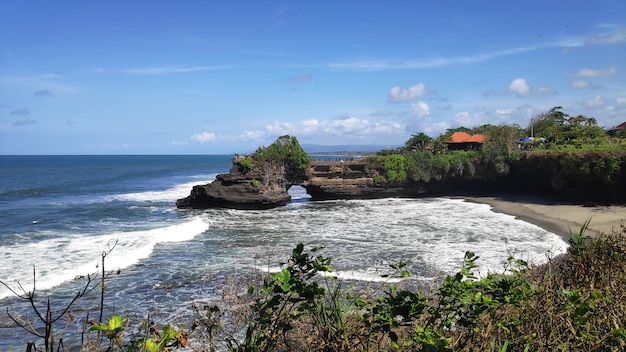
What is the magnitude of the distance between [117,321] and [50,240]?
1972cm

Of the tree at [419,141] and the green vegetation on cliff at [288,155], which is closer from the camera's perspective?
the green vegetation on cliff at [288,155]

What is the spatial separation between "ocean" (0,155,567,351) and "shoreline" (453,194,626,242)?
4.18 ft

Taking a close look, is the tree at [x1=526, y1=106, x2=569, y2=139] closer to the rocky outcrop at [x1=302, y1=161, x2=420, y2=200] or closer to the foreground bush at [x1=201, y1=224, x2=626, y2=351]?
the rocky outcrop at [x1=302, y1=161, x2=420, y2=200]

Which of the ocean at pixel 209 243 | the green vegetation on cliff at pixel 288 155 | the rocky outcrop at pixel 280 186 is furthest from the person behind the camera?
the green vegetation on cliff at pixel 288 155

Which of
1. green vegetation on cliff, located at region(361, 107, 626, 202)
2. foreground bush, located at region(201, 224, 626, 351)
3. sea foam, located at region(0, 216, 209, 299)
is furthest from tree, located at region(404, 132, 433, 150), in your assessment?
foreground bush, located at region(201, 224, 626, 351)

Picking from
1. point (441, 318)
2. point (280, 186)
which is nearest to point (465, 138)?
point (280, 186)

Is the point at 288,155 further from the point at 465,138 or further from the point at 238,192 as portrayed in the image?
the point at 465,138

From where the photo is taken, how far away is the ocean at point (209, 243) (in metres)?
12.1

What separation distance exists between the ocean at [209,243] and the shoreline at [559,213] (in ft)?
4.18

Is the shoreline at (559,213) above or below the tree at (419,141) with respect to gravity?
below

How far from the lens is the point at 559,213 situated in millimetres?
25562

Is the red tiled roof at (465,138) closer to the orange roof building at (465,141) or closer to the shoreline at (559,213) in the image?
the orange roof building at (465,141)

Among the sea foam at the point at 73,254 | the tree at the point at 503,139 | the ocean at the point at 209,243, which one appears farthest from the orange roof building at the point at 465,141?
the sea foam at the point at 73,254

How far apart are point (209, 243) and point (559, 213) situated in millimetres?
20494
